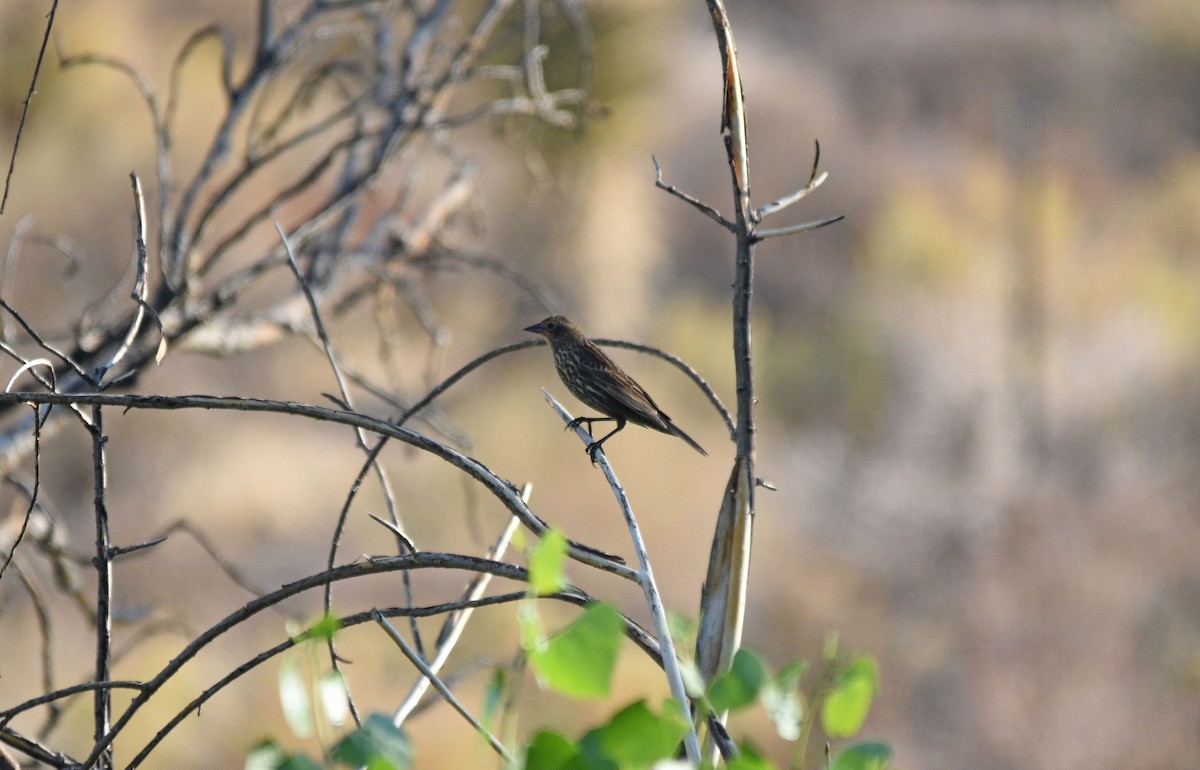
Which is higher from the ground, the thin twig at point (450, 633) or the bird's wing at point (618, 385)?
the thin twig at point (450, 633)

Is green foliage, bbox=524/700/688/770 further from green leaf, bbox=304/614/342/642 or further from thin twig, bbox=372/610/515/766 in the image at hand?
green leaf, bbox=304/614/342/642

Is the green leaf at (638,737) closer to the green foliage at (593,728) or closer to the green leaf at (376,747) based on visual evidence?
the green foliage at (593,728)

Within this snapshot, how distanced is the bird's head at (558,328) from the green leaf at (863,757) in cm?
251

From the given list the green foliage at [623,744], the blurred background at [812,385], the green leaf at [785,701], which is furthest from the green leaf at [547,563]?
the blurred background at [812,385]

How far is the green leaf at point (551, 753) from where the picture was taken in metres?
0.76

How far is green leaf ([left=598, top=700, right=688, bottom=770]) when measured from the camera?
0.77 meters

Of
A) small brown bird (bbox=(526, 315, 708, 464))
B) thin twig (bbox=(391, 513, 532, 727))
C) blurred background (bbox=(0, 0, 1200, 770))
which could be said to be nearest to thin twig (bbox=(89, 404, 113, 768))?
thin twig (bbox=(391, 513, 532, 727))

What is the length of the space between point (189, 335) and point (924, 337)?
47.8 feet

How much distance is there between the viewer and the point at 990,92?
803 inches

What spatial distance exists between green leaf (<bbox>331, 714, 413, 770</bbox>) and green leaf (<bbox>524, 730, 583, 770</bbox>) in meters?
0.08

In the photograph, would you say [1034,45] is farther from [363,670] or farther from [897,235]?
[363,670]

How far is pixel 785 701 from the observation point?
2.96ft

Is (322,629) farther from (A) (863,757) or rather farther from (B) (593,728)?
(A) (863,757)

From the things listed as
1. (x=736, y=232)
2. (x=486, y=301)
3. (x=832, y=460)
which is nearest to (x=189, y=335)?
(x=736, y=232)
